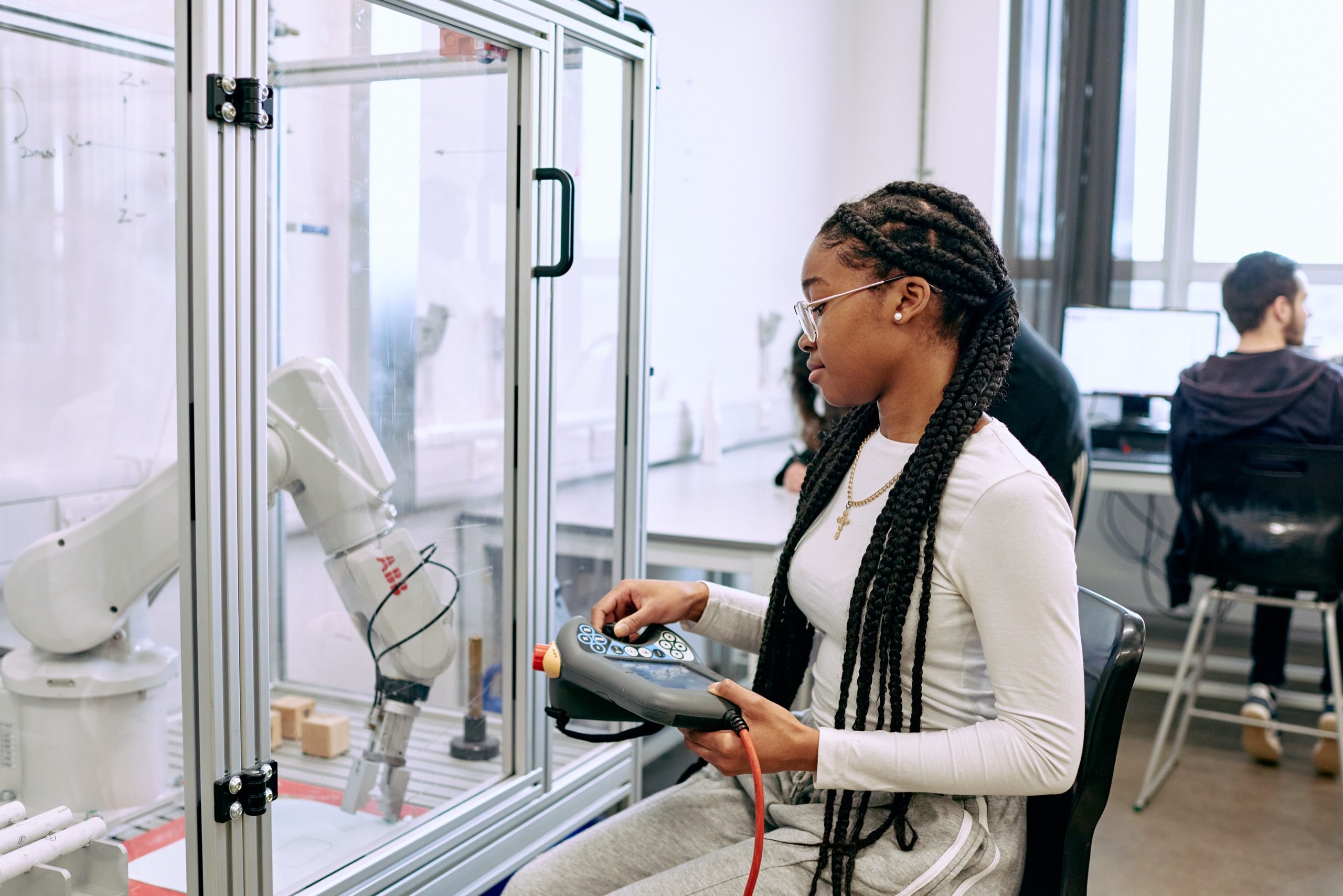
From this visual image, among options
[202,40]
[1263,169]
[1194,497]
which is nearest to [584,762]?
[202,40]

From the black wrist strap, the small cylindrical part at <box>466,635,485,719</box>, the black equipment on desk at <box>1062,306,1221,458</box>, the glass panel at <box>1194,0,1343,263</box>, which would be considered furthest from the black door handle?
the glass panel at <box>1194,0,1343,263</box>

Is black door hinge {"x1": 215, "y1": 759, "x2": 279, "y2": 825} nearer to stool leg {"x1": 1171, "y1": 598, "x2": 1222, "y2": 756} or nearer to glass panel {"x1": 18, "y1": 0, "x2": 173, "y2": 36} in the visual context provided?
glass panel {"x1": 18, "y1": 0, "x2": 173, "y2": 36}

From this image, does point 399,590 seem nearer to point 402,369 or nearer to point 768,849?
point 402,369

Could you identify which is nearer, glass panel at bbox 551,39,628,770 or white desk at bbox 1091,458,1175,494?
glass panel at bbox 551,39,628,770

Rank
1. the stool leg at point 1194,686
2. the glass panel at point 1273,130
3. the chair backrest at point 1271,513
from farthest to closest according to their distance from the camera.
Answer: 1. the glass panel at point 1273,130
2. the stool leg at point 1194,686
3. the chair backrest at point 1271,513

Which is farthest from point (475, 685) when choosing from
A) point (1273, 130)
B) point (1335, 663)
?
point (1273, 130)

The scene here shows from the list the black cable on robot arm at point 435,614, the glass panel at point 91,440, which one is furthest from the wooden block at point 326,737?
the glass panel at point 91,440

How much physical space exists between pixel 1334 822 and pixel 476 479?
213 centimetres

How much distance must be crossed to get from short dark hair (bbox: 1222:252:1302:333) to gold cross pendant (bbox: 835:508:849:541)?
2.32 meters

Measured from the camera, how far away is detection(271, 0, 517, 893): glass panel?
1.41 meters

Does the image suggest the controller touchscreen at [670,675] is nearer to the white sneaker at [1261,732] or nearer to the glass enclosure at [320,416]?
the glass enclosure at [320,416]

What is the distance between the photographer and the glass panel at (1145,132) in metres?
3.89

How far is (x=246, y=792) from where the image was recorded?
1.10 meters

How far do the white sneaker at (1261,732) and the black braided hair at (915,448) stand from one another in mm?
2249
